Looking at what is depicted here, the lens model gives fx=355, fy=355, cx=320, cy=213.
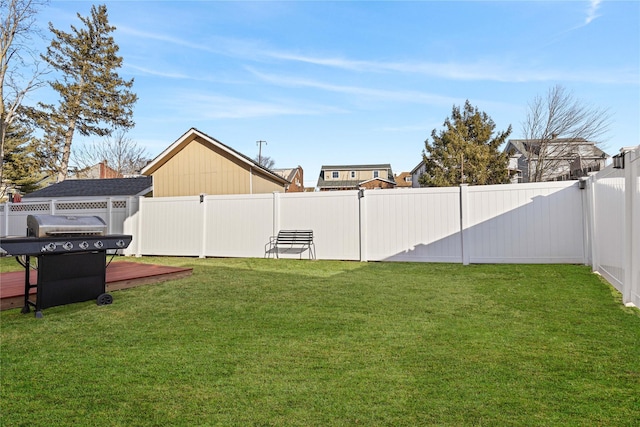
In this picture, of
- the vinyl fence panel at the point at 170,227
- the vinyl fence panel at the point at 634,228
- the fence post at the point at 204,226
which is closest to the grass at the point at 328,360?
the vinyl fence panel at the point at 634,228

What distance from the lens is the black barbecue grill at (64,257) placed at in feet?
13.4

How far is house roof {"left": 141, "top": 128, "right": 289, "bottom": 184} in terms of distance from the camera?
14.1 m

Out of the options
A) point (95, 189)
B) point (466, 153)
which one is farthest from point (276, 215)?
point (466, 153)

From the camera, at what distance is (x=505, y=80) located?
49.5ft

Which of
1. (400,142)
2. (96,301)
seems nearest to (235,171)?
(96,301)

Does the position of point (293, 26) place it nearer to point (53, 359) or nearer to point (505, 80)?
point (505, 80)

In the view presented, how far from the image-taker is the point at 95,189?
17828 millimetres

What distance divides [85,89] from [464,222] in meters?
25.3

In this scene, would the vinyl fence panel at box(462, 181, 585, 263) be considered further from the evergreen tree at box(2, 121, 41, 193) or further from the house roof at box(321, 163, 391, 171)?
the house roof at box(321, 163, 391, 171)

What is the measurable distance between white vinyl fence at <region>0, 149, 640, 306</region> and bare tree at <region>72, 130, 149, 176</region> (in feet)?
70.1

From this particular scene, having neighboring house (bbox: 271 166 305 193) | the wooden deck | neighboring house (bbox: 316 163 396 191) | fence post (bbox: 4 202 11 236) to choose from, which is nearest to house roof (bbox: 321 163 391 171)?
neighboring house (bbox: 316 163 396 191)

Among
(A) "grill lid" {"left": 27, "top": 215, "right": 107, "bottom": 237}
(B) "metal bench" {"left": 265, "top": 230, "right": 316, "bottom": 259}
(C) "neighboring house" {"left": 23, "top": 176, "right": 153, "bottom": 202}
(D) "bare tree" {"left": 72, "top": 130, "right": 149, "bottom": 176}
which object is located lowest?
(B) "metal bench" {"left": 265, "top": 230, "right": 316, "bottom": 259}

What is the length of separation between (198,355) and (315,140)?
23.4 m

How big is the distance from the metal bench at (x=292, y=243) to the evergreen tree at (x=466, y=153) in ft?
53.1
